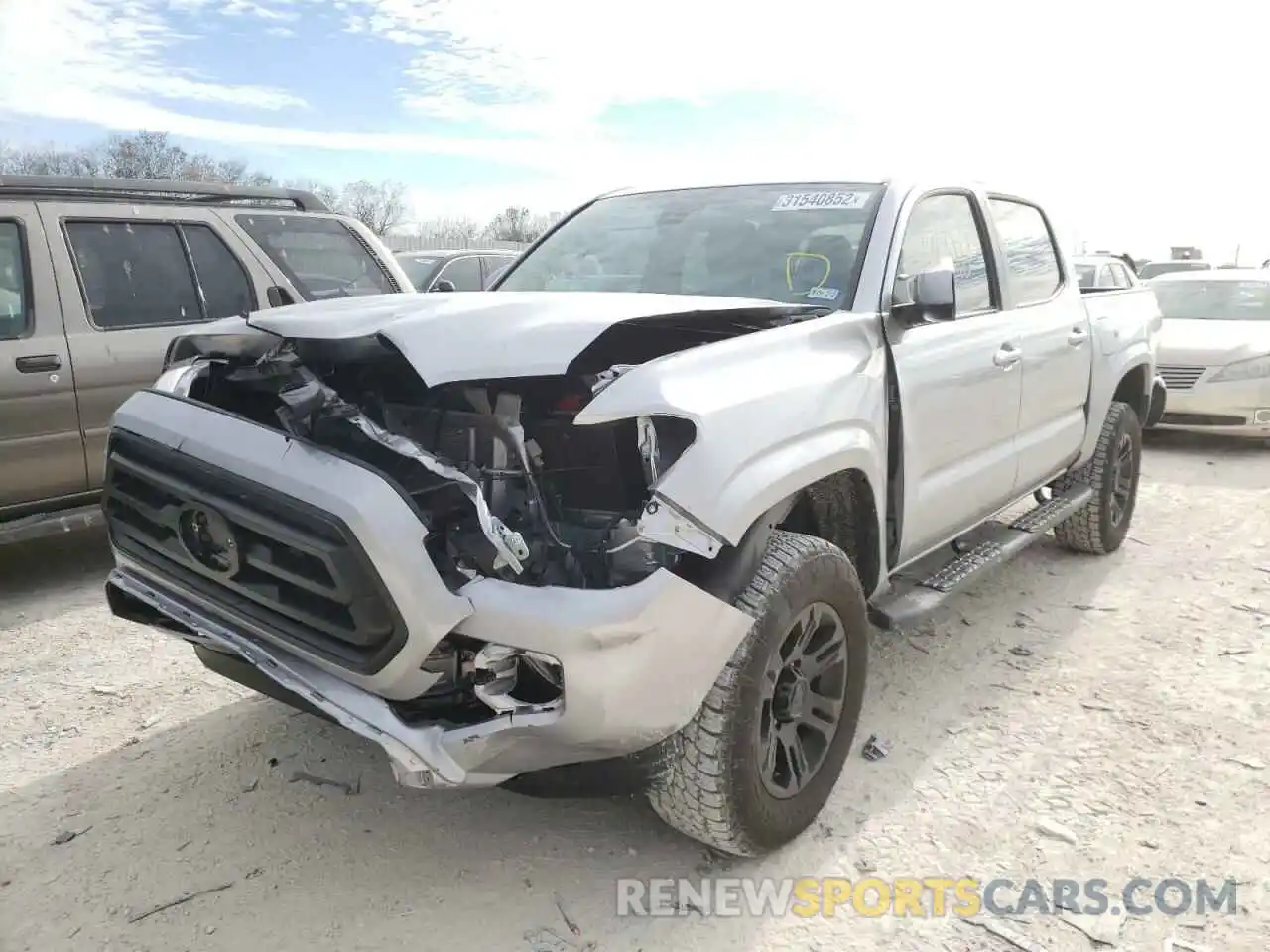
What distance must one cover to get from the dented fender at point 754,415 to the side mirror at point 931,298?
182 mm

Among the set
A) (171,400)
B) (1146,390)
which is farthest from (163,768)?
(1146,390)

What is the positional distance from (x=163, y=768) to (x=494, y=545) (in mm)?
1755

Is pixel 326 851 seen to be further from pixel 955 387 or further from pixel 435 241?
pixel 435 241

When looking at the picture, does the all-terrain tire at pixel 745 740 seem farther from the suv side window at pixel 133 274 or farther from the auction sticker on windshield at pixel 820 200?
the suv side window at pixel 133 274

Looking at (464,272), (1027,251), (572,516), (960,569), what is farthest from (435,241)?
(572,516)

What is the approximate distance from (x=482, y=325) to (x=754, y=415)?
71 centimetres

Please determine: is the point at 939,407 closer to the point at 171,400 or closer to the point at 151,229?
the point at 171,400

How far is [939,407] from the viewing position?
3424 mm

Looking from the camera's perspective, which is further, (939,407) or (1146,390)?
(1146,390)

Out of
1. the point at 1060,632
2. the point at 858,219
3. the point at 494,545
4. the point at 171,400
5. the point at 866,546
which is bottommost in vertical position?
the point at 1060,632

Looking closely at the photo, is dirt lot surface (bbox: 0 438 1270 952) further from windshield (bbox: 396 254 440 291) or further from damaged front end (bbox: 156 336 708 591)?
windshield (bbox: 396 254 440 291)

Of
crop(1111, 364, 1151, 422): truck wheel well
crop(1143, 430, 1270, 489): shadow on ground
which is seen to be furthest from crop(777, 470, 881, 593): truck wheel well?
crop(1143, 430, 1270, 489): shadow on ground

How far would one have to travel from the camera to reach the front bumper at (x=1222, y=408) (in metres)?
8.78

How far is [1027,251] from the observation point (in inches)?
179
